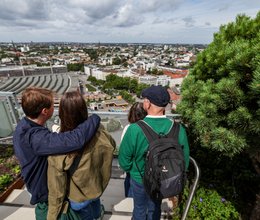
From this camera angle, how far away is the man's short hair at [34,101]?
1.45 meters

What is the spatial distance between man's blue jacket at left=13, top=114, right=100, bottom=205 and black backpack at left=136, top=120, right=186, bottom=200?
496 millimetres

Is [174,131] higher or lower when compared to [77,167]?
higher

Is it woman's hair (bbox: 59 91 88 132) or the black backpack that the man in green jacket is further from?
woman's hair (bbox: 59 91 88 132)

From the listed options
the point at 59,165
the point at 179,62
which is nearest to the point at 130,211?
the point at 59,165

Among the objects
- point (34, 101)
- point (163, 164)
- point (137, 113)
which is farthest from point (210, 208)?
point (34, 101)

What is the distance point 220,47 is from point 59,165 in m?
1.83

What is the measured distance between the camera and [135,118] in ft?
7.25

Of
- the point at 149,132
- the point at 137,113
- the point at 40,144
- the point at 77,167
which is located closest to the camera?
the point at 40,144

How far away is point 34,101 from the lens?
Answer: 1.45 metres

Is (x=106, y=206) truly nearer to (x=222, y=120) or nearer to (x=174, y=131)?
(x=174, y=131)

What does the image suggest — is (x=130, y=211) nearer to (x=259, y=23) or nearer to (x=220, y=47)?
(x=220, y=47)

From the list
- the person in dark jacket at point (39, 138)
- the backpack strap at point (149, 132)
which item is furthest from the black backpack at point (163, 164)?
the person in dark jacket at point (39, 138)

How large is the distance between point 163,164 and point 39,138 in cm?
94

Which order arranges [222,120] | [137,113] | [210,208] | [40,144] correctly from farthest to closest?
1. [210,208]
2. [137,113]
3. [222,120]
4. [40,144]
